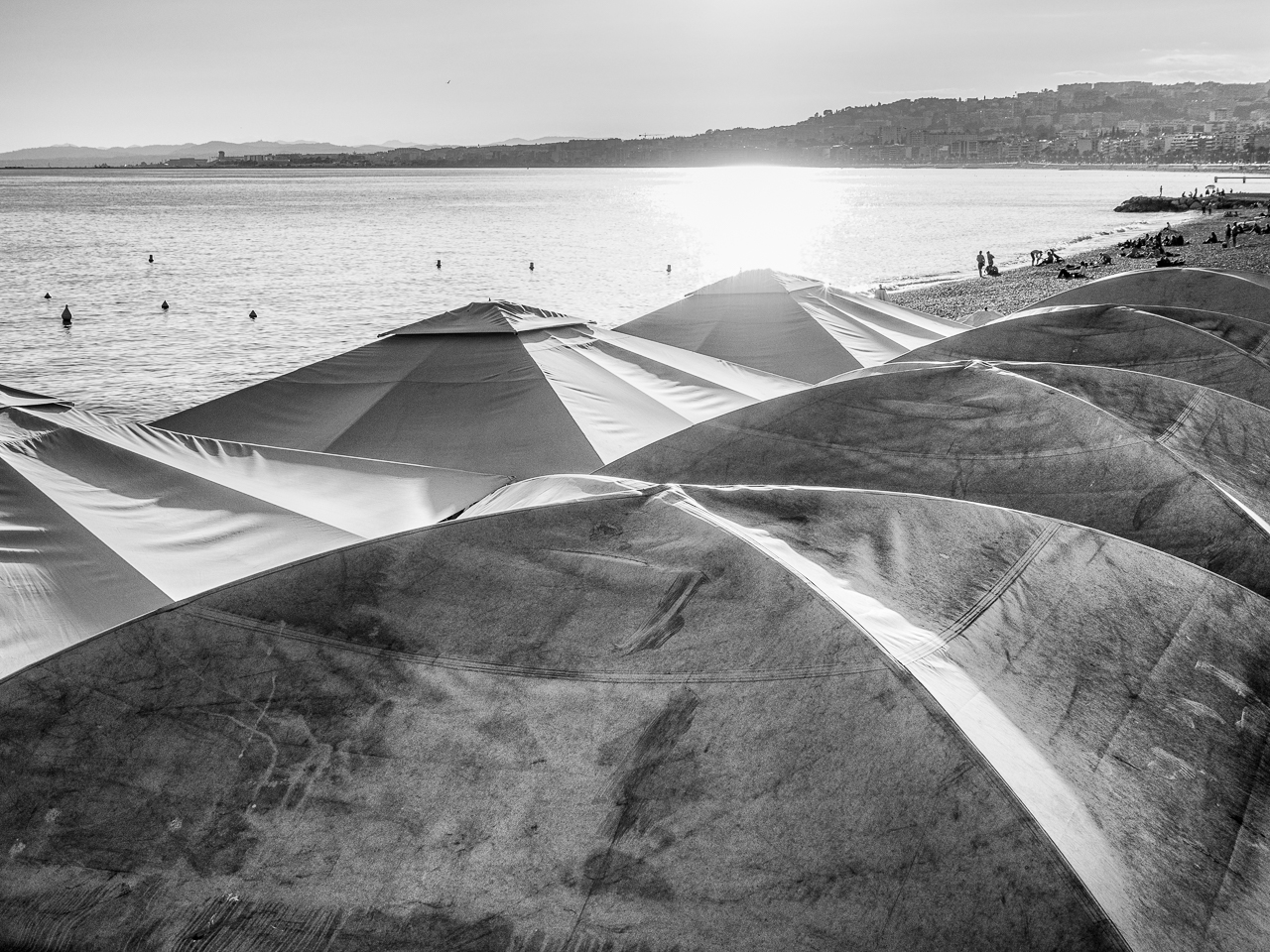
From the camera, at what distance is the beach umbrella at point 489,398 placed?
384 inches

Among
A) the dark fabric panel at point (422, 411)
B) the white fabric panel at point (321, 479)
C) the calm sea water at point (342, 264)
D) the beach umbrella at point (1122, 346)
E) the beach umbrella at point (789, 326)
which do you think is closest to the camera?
the white fabric panel at point (321, 479)

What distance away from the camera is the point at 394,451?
10055 mm

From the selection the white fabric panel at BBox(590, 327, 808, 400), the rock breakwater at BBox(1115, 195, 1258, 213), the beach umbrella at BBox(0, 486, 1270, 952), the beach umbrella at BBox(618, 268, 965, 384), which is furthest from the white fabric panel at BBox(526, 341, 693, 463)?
the rock breakwater at BBox(1115, 195, 1258, 213)

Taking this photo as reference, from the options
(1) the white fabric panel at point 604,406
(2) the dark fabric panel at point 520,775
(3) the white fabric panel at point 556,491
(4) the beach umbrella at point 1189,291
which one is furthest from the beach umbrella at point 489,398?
(2) the dark fabric panel at point 520,775

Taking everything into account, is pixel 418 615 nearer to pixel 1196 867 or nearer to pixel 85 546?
pixel 1196 867

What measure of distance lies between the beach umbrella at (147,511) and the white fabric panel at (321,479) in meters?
0.02

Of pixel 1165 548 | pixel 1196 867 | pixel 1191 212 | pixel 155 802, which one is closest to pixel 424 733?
pixel 155 802

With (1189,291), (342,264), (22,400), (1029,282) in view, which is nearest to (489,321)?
(22,400)

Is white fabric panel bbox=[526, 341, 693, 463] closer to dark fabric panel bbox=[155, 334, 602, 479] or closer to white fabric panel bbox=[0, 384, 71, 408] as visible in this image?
dark fabric panel bbox=[155, 334, 602, 479]

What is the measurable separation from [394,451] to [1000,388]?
5.51 meters

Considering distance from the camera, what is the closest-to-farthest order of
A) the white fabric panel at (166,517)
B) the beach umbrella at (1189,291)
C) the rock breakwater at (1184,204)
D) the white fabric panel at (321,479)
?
the white fabric panel at (166,517)
the white fabric panel at (321,479)
the beach umbrella at (1189,291)
the rock breakwater at (1184,204)

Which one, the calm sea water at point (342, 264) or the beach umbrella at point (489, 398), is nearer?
the beach umbrella at point (489, 398)

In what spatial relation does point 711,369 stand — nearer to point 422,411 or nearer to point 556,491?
point 422,411

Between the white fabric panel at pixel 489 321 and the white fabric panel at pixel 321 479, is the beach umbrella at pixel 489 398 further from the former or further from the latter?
the white fabric panel at pixel 321 479
